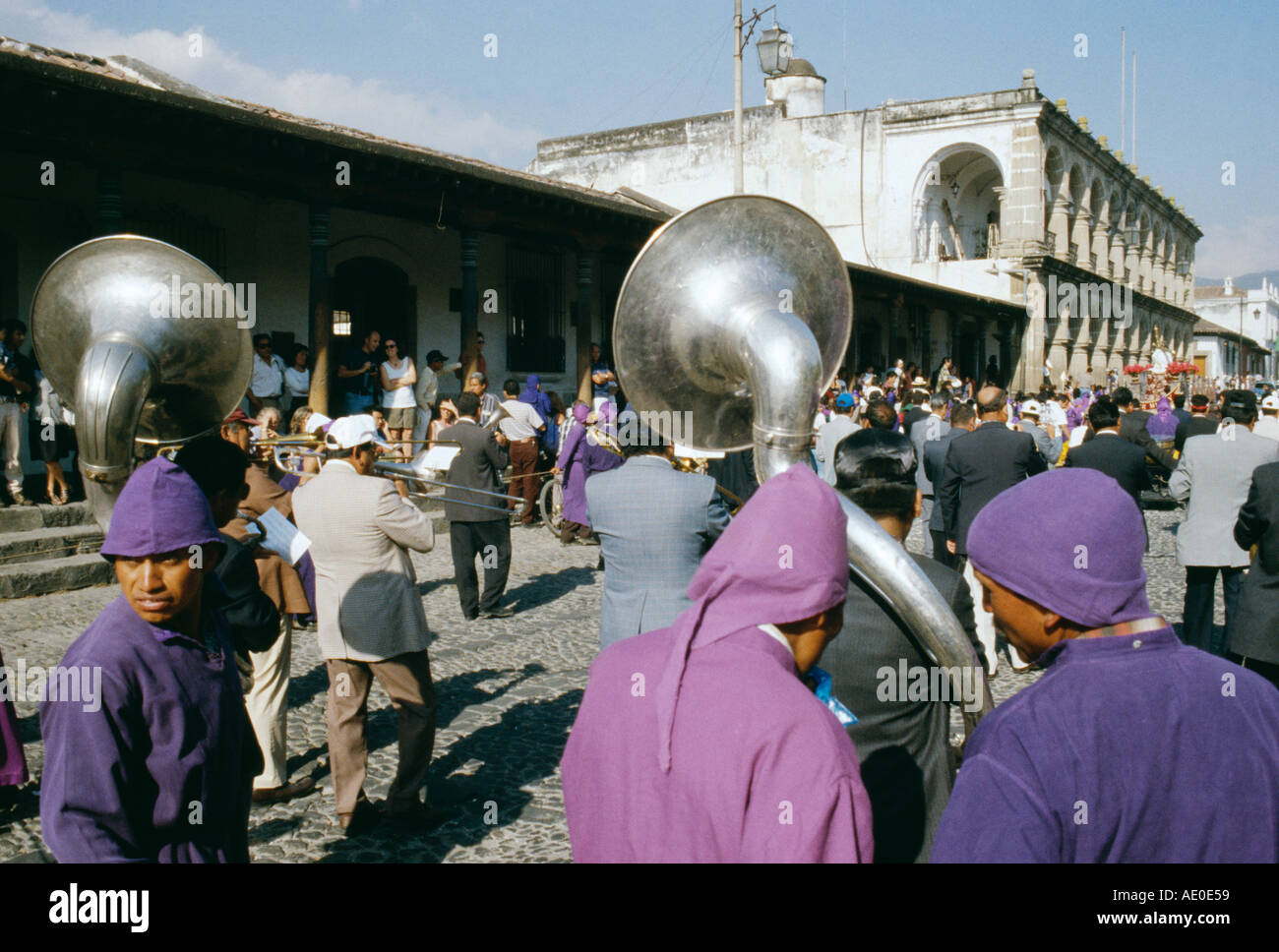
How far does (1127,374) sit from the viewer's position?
113 feet

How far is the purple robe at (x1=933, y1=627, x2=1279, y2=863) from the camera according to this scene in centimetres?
145

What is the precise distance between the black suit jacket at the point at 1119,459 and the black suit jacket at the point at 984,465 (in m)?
0.27

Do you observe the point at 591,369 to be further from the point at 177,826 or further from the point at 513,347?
the point at 177,826

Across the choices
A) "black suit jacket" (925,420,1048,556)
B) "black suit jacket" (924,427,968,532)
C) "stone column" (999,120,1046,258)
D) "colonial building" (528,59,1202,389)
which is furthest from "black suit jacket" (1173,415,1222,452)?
"stone column" (999,120,1046,258)

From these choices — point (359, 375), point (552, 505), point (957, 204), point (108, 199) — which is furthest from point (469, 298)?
point (957, 204)

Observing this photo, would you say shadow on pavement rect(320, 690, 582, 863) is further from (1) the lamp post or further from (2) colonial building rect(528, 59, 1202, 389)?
(2) colonial building rect(528, 59, 1202, 389)

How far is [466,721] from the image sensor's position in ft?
17.5

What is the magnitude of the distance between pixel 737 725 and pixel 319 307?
1005 cm

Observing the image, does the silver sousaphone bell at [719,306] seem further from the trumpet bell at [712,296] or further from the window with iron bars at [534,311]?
the window with iron bars at [534,311]

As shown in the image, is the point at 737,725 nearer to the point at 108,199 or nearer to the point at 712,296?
the point at 712,296

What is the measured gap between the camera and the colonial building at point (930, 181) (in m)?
28.7

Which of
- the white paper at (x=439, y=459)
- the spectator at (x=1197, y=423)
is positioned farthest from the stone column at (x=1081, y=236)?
the white paper at (x=439, y=459)

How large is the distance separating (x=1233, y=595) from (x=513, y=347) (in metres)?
10.7

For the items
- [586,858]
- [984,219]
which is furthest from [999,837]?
[984,219]
